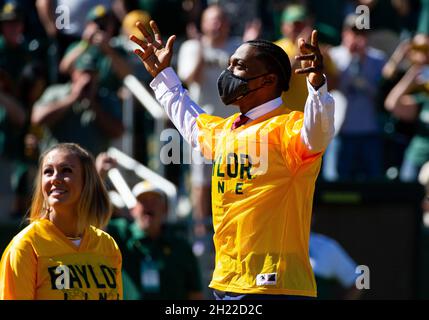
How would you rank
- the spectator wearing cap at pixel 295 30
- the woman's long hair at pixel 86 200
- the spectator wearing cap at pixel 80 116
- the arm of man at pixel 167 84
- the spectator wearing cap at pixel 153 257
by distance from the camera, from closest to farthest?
the woman's long hair at pixel 86 200 < the arm of man at pixel 167 84 < the spectator wearing cap at pixel 153 257 < the spectator wearing cap at pixel 295 30 < the spectator wearing cap at pixel 80 116

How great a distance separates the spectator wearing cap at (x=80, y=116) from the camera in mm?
10320

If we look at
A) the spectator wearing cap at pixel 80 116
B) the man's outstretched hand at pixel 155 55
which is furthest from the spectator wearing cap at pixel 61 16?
the man's outstretched hand at pixel 155 55

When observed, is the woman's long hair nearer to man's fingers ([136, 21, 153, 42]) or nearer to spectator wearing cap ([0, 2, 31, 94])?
man's fingers ([136, 21, 153, 42])

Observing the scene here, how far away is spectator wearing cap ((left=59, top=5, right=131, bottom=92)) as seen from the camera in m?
10.6

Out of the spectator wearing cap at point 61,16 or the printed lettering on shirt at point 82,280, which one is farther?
the spectator wearing cap at point 61,16

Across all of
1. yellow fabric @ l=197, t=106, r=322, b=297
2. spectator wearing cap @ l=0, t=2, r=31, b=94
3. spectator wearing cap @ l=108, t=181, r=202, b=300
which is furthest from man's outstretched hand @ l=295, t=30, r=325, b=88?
spectator wearing cap @ l=0, t=2, r=31, b=94

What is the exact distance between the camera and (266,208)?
577 cm

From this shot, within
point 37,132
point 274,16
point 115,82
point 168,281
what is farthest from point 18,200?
point 274,16

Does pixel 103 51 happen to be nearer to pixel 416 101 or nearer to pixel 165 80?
pixel 416 101

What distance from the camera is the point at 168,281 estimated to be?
345 inches

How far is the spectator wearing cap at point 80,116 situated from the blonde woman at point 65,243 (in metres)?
4.02

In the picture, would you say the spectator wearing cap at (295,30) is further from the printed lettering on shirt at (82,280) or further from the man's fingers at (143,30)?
the printed lettering on shirt at (82,280)

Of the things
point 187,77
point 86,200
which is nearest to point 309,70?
point 86,200
